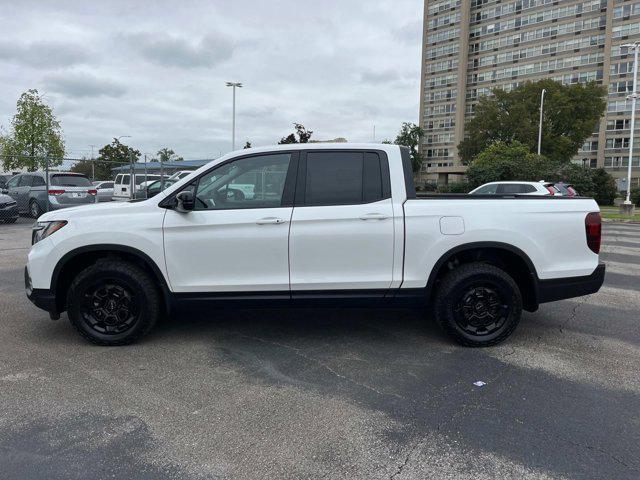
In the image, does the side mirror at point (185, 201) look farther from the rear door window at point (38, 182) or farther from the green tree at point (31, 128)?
the green tree at point (31, 128)

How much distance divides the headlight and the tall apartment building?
262ft

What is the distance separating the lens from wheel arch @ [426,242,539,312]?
4539 millimetres

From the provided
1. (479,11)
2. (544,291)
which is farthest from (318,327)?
(479,11)

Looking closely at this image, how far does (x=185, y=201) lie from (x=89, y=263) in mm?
1236

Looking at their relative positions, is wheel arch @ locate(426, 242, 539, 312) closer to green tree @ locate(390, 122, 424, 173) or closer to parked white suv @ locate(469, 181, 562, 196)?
parked white suv @ locate(469, 181, 562, 196)

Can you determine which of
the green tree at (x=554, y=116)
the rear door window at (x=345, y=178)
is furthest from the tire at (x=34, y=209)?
the green tree at (x=554, y=116)

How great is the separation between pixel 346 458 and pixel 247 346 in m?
2.06

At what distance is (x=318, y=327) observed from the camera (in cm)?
538

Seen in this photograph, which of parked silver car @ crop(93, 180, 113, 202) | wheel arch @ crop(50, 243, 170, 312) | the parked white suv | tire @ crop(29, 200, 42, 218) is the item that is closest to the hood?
wheel arch @ crop(50, 243, 170, 312)

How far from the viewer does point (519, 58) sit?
262ft

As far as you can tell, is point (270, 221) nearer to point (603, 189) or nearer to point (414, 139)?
point (603, 189)

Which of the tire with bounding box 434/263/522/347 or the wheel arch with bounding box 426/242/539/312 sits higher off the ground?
the wheel arch with bounding box 426/242/539/312

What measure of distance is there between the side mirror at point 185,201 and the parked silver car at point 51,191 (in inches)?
486

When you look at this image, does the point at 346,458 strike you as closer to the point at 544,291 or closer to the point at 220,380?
the point at 220,380
